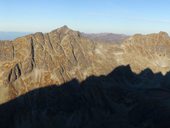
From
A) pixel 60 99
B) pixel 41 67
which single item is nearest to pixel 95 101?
pixel 60 99

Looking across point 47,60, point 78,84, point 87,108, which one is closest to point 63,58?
point 47,60

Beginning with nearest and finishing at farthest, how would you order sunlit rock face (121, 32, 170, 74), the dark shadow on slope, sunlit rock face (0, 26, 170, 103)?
the dark shadow on slope < sunlit rock face (0, 26, 170, 103) < sunlit rock face (121, 32, 170, 74)

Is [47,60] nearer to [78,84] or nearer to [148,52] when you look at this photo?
[78,84]

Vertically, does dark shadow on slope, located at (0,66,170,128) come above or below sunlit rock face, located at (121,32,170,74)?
below

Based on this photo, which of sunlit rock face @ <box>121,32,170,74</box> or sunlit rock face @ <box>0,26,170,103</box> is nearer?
sunlit rock face @ <box>0,26,170,103</box>

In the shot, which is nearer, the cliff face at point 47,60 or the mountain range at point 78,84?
the mountain range at point 78,84

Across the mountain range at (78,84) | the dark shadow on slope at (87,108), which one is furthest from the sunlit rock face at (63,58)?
the dark shadow on slope at (87,108)

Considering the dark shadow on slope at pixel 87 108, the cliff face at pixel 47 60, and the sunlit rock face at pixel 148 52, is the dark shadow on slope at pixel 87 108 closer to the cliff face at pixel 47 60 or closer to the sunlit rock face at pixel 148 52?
the cliff face at pixel 47 60

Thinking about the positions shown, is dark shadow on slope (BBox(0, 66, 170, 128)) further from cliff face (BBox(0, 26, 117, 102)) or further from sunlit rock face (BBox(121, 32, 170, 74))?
sunlit rock face (BBox(121, 32, 170, 74))

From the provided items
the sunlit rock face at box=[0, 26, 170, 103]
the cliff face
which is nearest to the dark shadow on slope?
the cliff face
